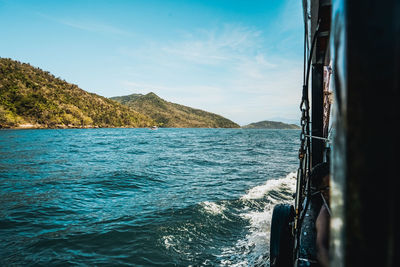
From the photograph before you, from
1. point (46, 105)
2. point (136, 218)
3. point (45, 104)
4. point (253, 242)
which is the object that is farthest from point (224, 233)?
point (45, 104)

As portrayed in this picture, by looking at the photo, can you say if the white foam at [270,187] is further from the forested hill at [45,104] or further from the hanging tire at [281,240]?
the forested hill at [45,104]

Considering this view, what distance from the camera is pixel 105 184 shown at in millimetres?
11219

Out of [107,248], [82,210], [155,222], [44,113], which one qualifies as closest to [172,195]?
[155,222]

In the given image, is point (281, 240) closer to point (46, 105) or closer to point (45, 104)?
point (46, 105)

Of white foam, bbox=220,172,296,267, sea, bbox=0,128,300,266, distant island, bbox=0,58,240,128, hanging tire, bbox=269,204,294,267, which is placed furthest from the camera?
distant island, bbox=0,58,240,128

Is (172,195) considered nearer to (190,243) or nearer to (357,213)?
(190,243)

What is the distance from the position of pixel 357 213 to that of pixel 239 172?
46.4 feet

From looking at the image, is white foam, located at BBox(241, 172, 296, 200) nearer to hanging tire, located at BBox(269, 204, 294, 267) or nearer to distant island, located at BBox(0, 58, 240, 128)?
hanging tire, located at BBox(269, 204, 294, 267)

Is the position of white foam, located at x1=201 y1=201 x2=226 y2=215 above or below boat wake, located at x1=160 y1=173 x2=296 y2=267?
above

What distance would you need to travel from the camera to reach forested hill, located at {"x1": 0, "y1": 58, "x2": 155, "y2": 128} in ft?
263

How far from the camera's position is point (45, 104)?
9031cm

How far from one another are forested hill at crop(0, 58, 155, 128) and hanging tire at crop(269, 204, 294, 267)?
90.7 meters

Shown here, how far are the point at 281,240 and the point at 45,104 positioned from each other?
108m

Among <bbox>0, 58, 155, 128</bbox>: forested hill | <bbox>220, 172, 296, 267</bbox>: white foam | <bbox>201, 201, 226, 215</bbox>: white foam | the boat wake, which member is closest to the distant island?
<bbox>0, 58, 155, 128</bbox>: forested hill
